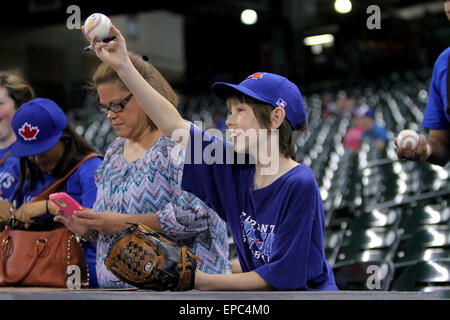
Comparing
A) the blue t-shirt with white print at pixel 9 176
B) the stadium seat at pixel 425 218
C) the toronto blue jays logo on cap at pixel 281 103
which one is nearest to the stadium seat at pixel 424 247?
the stadium seat at pixel 425 218

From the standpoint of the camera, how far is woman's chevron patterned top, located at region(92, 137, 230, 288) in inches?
84.3

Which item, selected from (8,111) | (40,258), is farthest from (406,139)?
(8,111)

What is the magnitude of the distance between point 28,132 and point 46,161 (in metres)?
0.16

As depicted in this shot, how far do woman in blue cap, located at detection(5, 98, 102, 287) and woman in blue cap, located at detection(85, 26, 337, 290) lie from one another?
76cm

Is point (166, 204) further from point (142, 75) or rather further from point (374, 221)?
point (374, 221)

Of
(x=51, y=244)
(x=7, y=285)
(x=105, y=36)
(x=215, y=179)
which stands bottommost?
(x=7, y=285)

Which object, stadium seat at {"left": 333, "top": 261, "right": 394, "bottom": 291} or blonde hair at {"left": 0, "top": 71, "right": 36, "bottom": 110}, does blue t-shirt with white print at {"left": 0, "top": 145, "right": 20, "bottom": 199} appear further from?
stadium seat at {"left": 333, "top": 261, "right": 394, "bottom": 291}

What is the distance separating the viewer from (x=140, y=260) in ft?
5.42

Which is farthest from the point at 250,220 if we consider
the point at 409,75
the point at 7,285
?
the point at 409,75

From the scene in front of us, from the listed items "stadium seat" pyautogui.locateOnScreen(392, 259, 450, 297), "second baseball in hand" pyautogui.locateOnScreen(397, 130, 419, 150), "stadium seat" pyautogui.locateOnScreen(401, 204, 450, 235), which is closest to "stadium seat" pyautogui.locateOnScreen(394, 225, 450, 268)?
"stadium seat" pyautogui.locateOnScreen(401, 204, 450, 235)

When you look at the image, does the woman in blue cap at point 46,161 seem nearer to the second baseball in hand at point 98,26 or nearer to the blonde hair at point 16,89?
the blonde hair at point 16,89

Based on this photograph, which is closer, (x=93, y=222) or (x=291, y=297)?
(x=291, y=297)

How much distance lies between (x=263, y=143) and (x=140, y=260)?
23.7 inches
